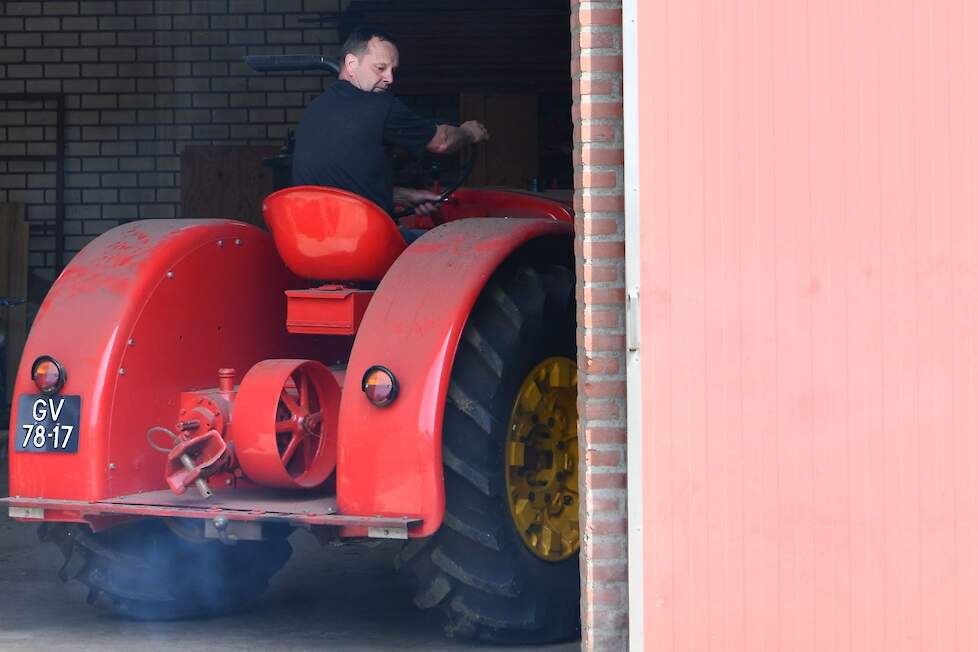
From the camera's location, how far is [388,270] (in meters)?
6.12

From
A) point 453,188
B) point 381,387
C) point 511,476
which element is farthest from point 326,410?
point 453,188

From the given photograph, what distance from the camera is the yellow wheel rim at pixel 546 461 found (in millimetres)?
6066

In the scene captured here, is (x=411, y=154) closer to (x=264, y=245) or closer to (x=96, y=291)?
(x=264, y=245)

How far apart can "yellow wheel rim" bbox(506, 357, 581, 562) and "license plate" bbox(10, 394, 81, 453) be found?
143 cm

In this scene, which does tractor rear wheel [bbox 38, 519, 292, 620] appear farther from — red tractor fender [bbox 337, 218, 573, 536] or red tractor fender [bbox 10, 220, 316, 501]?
red tractor fender [bbox 337, 218, 573, 536]

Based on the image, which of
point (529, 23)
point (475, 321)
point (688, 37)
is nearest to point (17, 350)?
point (529, 23)

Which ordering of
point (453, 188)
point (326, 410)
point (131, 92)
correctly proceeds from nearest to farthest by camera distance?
point (326, 410) → point (453, 188) → point (131, 92)

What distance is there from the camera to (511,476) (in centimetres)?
604

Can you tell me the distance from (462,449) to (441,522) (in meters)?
0.26

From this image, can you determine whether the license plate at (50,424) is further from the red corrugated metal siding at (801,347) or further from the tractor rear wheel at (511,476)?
the red corrugated metal siding at (801,347)

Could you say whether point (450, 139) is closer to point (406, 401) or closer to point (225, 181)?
point (406, 401)

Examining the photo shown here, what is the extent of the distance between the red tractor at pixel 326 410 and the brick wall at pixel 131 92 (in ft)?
22.7

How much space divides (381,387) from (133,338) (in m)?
0.98

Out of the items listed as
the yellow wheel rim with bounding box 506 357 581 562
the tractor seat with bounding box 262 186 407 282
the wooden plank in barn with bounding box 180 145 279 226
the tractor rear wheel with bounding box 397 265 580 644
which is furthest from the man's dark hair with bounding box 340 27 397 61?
the wooden plank in barn with bounding box 180 145 279 226
